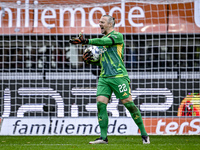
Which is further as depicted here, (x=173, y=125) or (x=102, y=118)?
(x=173, y=125)

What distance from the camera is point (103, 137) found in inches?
244

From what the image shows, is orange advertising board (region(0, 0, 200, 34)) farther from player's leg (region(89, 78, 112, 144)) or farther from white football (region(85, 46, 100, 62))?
player's leg (region(89, 78, 112, 144))

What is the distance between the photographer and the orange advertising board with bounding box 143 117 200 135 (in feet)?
30.6

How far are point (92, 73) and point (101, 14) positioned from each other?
1371mm

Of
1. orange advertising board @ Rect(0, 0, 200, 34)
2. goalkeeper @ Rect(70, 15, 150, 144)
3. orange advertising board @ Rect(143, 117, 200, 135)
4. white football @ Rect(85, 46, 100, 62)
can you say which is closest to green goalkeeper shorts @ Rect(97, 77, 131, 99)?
goalkeeper @ Rect(70, 15, 150, 144)

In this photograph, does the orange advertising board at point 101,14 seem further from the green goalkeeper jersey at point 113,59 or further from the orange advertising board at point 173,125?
the green goalkeeper jersey at point 113,59

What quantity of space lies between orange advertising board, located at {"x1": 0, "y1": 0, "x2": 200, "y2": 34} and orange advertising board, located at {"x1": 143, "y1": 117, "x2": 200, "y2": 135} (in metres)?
2.02

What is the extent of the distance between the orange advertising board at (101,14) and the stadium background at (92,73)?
0.02 meters

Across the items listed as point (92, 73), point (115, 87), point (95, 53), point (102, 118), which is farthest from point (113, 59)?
point (92, 73)

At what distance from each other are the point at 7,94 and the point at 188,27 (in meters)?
4.40

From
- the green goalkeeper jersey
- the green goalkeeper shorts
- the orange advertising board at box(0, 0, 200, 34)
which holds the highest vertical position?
the orange advertising board at box(0, 0, 200, 34)

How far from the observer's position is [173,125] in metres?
9.38

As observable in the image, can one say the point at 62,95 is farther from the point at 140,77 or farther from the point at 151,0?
the point at 151,0

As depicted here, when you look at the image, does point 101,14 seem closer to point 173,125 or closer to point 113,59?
point 173,125
